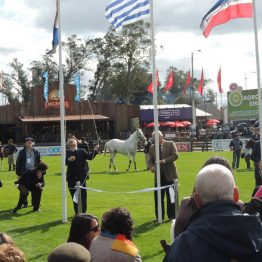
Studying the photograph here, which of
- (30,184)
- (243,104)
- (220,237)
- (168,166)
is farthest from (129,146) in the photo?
(243,104)

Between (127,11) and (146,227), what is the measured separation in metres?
4.81

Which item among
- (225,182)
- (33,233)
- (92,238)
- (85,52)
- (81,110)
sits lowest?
(33,233)

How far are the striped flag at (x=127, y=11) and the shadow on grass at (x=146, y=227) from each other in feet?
14.9

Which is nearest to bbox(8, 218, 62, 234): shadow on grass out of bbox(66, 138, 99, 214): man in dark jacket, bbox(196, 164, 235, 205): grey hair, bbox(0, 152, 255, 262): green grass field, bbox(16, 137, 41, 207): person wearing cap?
bbox(0, 152, 255, 262): green grass field

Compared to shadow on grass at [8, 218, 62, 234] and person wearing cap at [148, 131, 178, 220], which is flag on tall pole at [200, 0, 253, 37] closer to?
person wearing cap at [148, 131, 178, 220]

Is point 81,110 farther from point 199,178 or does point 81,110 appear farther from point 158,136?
point 199,178

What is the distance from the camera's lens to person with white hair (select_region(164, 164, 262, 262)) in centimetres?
303

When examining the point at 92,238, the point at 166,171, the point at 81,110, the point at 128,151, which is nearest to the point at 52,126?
the point at 81,110

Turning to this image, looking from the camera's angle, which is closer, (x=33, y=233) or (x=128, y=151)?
(x=33, y=233)

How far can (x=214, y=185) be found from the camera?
11.1ft

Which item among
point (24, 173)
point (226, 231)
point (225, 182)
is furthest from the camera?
point (24, 173)

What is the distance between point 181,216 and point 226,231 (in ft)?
5.11

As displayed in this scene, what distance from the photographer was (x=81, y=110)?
62594 mm

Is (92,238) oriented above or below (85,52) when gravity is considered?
below
